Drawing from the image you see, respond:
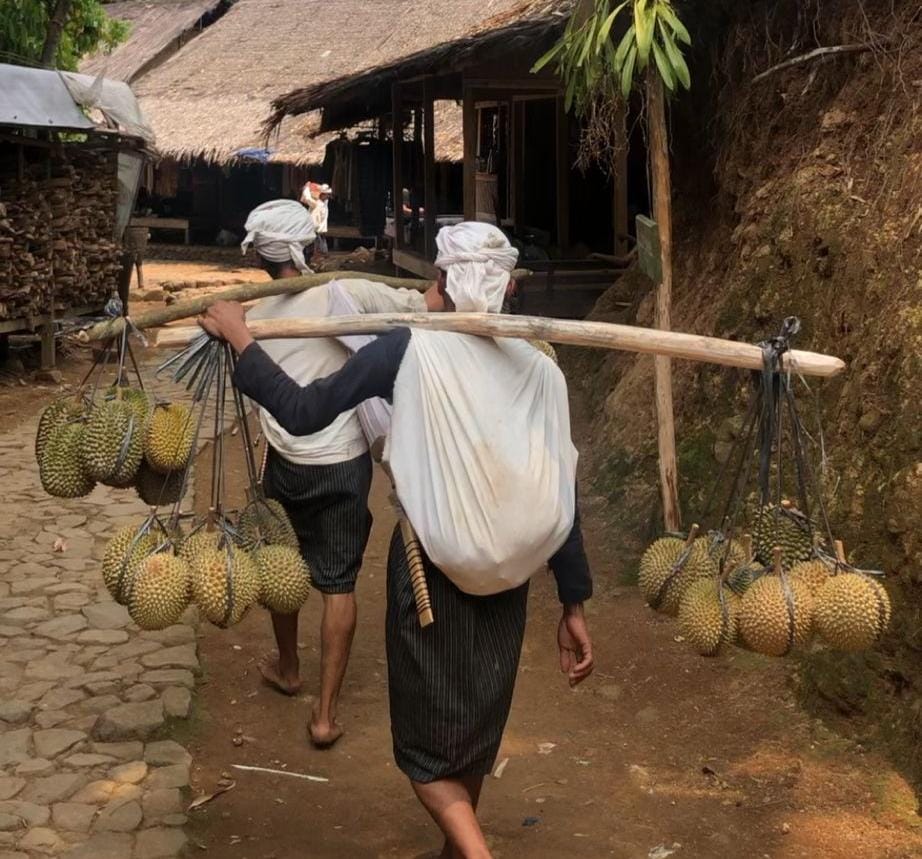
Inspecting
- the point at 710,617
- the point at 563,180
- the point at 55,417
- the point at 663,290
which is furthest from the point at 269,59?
the point at 710,617

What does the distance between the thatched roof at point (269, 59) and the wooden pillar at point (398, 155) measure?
609 cm

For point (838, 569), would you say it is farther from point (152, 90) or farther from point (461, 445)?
point (152, 90)

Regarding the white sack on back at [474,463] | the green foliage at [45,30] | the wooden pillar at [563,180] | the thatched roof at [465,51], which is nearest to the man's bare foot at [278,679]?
the white sack on back at [474,463]

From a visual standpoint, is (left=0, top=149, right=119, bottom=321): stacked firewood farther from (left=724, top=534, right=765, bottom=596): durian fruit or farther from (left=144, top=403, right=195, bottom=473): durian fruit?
(left=724, top=534, right=765, bottom=596): durian fruit

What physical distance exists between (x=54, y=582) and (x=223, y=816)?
2.54 m

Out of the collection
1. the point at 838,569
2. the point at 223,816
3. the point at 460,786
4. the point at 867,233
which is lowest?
the point at 223,816

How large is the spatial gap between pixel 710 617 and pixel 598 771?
1463 mm

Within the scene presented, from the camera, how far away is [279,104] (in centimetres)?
1295

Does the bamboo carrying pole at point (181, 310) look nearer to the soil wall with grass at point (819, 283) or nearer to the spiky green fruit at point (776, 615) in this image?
the spiky green fruit at point (776, 615)

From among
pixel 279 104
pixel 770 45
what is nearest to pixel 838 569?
pixel 770 45

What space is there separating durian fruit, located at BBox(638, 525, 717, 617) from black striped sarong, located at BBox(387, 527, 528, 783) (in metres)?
0.39

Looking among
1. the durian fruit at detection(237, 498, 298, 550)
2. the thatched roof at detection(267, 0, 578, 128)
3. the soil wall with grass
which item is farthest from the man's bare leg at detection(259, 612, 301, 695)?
the thatched roof at detection(267, 0, 578, 128)

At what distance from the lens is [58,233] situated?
11414mm

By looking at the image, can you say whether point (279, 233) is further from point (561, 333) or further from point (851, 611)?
point (851, 611)
